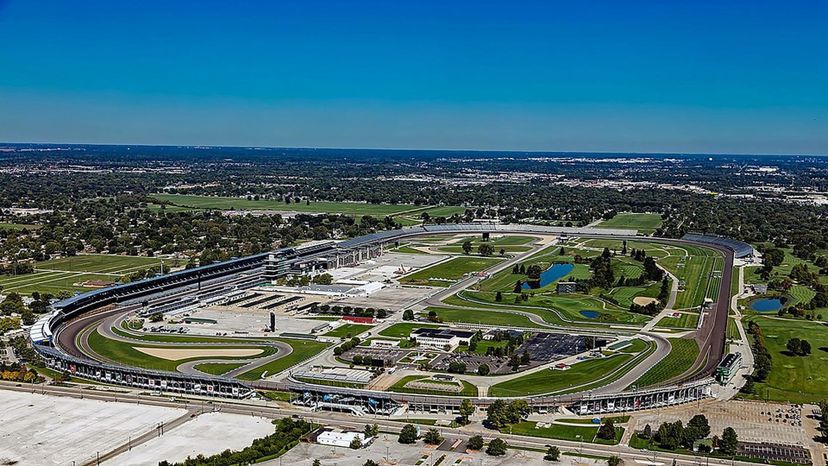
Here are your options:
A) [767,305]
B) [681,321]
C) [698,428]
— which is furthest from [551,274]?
[698,428]

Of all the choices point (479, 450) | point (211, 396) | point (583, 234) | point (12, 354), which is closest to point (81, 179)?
point (583, 234)

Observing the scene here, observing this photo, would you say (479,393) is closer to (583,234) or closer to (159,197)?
(583,234)

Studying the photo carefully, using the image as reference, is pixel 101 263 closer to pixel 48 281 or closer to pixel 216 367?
pixel 48 281

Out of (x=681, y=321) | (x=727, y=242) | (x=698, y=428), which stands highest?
(x=727, y=242)

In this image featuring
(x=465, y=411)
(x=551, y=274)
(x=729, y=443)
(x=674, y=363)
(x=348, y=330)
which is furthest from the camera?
(x=551, y=274)

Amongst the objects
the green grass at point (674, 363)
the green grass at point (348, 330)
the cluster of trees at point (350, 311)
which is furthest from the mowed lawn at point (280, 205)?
the green grass at point (674, 363)

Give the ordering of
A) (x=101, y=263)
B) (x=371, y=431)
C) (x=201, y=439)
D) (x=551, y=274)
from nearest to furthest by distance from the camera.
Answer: (x=201, y=439) < (x=371, y=431) < (x=551, y=274) < (x=101, y=263)

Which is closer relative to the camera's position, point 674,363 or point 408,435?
point 408,435

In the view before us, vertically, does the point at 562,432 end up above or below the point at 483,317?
below
